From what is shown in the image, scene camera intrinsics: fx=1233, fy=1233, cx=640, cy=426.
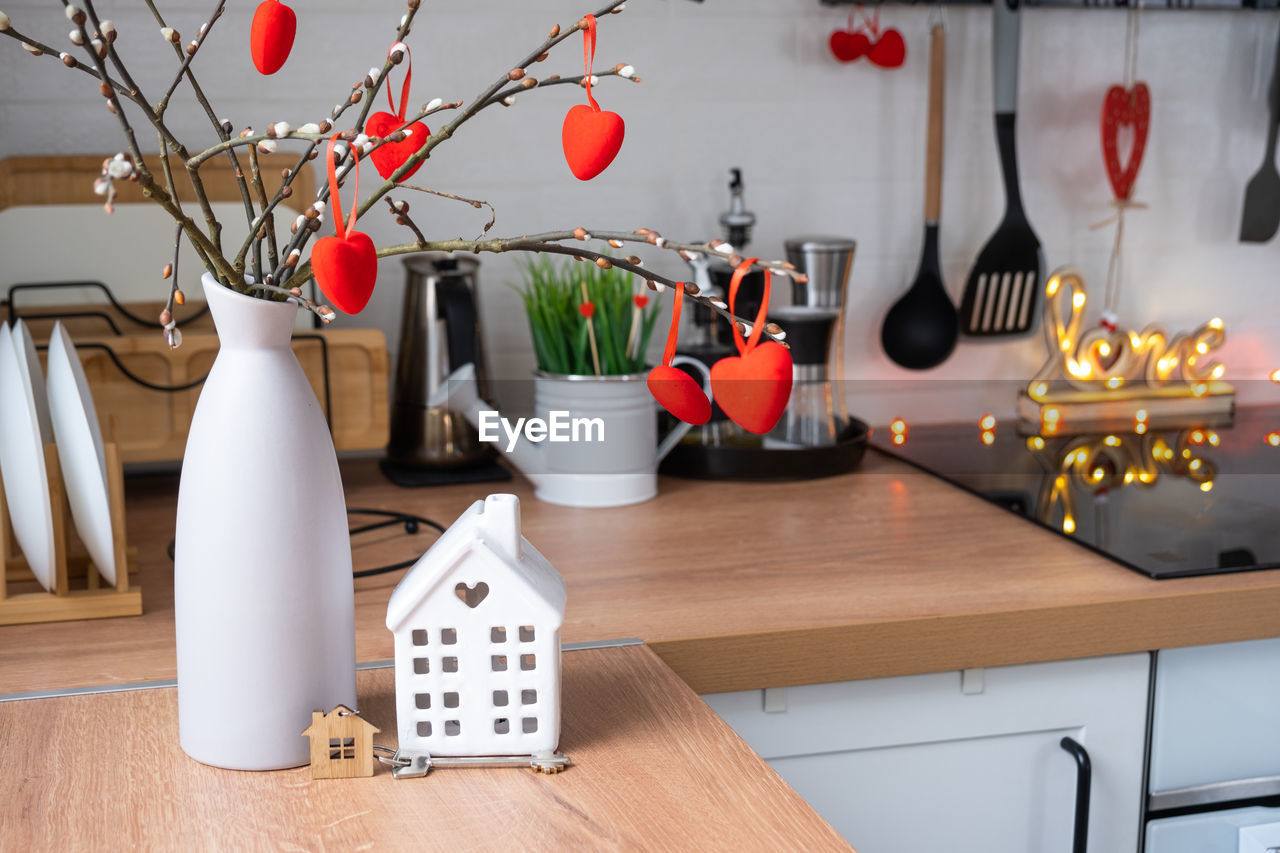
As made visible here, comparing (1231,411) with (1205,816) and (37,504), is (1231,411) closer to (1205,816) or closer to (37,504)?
(1205,816)

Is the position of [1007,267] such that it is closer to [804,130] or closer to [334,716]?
[804,130]

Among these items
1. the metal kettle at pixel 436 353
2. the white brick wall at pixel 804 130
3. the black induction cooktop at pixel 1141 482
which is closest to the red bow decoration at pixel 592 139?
the black induction cooktop at pixel 1141 482

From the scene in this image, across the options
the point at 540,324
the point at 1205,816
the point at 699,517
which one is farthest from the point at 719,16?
the point at 1205,816

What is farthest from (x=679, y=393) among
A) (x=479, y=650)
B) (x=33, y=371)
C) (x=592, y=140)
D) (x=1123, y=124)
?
(x=1123, y=124)

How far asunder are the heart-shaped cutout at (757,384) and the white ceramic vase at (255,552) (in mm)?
280

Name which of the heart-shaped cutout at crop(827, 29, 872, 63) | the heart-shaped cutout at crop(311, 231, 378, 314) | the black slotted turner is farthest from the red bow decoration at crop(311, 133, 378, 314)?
the black slotted turner

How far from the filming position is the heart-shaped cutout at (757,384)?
1.74 feet

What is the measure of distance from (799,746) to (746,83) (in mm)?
937

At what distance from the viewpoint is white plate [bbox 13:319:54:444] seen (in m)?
1.00

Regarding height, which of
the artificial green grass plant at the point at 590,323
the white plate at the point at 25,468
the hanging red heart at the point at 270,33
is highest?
the hanging red heart at the point at 270,33

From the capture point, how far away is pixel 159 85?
56.4 inches

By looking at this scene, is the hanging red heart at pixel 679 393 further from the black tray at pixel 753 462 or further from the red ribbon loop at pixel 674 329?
the black tray at pixel 753 462

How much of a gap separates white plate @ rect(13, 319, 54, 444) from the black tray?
26.5 inches

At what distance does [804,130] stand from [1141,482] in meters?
0.63
